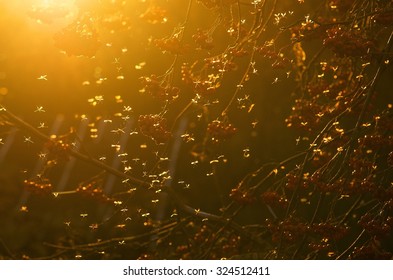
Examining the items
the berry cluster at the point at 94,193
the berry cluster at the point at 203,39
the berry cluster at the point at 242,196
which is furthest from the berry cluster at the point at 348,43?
the berry cluster at the point at 94,193

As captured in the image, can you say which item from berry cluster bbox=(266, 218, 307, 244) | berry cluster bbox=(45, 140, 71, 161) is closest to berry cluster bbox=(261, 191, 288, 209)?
berry cluster bbox=(266, 218, 307, 244)

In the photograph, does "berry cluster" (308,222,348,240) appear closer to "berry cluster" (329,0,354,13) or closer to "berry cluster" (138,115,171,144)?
"berry cluster" (138,115,171,144)

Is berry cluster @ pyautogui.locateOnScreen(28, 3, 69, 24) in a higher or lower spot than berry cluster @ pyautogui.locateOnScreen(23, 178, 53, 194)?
higher

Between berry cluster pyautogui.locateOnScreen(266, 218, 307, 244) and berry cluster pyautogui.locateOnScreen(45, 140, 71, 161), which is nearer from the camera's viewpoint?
berry cluster pyautogui.locateOnScreen(266, 218, 307, 244)

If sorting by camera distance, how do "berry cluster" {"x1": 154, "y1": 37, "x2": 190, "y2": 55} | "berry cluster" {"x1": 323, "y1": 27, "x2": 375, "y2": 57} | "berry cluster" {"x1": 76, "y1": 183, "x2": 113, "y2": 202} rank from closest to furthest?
"berry cluster" {"x1": 323, "y1": 27, "x2": 375, "y2": 57} < "berry cluster" {"x1": 154, "y1": 37, "x2": 190, "y2": 55} < "berry cluster" {"x1": 76, "y1": 183, "x2": 113, "y2": 202}

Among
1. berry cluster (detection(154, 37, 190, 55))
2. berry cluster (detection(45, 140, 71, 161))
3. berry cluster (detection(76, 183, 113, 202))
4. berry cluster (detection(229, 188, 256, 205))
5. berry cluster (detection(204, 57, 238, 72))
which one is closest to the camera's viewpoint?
berry cluster (detection(154, 37, 190, 55))

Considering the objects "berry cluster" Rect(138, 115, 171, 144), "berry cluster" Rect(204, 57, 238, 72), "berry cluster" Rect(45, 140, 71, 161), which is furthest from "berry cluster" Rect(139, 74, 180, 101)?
"berry cluster" Rect(45, 140, 71, 161)

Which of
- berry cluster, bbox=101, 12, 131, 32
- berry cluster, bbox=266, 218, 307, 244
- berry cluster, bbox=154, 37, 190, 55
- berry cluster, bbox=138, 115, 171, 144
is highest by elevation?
berry cluster, bbox=101, 12, 131, 32

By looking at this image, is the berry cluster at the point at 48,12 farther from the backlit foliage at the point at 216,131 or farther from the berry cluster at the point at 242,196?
the berry cluster at the point at 242,196
